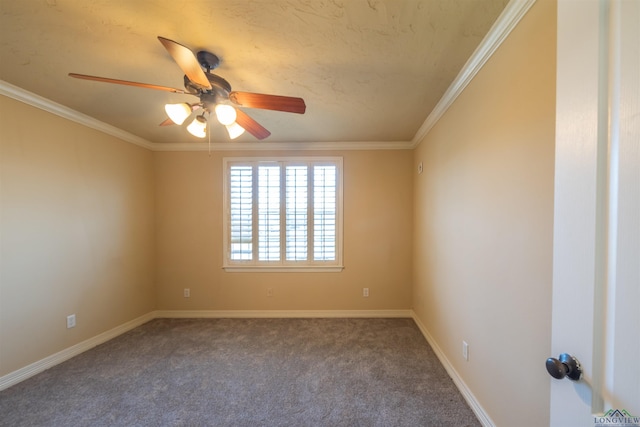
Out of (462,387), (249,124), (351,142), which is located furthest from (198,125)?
(462,387)

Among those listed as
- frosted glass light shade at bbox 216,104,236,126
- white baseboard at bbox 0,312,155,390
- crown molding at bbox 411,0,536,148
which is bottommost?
white baseboard at bbox 0,312,155,390

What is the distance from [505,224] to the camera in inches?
51.8

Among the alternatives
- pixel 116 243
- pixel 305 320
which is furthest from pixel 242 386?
pixel 116 243

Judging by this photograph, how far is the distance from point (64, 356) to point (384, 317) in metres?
3.44

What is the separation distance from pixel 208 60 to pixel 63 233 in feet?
7.37

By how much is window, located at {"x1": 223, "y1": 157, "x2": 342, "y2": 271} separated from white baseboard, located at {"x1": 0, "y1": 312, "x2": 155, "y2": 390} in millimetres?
1300

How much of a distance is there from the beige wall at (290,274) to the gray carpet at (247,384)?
0.52 metres

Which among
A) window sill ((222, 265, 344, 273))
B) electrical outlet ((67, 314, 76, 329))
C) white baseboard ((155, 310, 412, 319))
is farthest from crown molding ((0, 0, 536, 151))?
white baseboard ((155, 310, 412, 319))

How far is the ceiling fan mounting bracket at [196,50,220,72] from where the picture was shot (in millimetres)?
1486

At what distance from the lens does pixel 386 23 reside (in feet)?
4.22

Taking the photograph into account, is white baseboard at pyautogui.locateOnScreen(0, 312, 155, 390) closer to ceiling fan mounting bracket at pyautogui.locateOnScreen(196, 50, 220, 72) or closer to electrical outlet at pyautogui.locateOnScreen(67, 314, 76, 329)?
electrical outlet at pyautogui.locateOnScreen(67, 314, 76, 329)

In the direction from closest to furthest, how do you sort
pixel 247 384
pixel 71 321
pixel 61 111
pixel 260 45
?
pixel 260 45 < pixel 247 384 < pixel 61 111 < pixel 71 321

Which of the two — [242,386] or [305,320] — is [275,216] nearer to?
[305,320]

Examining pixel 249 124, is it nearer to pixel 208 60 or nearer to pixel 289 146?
pixel 208 60
